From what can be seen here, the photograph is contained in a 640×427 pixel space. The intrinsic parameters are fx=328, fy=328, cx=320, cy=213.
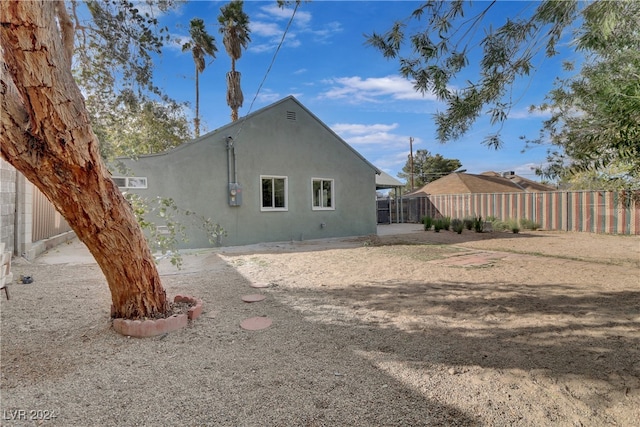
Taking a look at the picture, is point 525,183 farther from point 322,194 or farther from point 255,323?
point 255,323

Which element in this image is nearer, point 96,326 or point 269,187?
point 96,326

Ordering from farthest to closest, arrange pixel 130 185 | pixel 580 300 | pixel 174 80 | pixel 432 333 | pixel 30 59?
pixel 130 185
pixel 174 80
pixel 580 300
pixel 432 333
pixel 30 59

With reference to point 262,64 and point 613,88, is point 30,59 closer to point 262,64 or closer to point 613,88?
point 613,88

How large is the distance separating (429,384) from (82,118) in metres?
3.46

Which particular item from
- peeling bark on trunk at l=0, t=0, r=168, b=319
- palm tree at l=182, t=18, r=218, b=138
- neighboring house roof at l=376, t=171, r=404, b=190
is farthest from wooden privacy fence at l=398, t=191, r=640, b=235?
palm tree at l=182, t=18, r=218, b=138

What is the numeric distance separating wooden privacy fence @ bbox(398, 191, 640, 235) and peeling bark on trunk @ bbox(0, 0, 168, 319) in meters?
13.8

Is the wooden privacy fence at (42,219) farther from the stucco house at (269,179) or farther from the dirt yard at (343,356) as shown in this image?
the dirt yard at (343,356)

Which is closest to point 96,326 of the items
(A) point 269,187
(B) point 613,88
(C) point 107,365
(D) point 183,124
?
(C) point 107,365

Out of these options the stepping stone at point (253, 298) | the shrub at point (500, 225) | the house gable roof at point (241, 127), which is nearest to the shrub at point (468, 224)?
the shrub at point (500, 225)

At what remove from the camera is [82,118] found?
2654 millimetres

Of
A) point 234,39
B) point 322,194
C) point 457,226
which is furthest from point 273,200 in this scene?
point 234,39

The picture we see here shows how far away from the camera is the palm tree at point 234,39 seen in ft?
50.7

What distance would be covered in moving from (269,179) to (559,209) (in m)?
13.7

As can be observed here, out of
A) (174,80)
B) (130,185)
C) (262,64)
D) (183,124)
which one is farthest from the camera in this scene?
(183,124)
